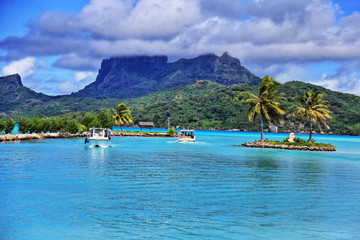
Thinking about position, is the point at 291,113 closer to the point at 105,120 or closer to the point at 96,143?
the point at 96,143

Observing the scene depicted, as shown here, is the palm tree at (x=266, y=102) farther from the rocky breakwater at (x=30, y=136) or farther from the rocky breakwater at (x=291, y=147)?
the rocky breakwater at (x=30, y=136)

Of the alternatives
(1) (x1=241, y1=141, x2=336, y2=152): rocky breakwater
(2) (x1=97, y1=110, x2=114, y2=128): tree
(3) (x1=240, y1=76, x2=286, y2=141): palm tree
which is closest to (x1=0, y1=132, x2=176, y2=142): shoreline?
(2) (x1=97, y1=110, x2=114, y2=128): tree

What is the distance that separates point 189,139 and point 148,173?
69.0 metres

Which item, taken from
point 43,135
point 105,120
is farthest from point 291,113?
point 105,120

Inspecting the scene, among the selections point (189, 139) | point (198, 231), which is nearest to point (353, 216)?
point (198, 231)

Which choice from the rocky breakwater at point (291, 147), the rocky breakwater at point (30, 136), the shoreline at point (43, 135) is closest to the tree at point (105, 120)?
the shoreline at point (43, 135)

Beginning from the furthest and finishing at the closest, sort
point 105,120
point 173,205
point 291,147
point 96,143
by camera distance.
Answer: point 105,120, point 291,147, point 96,143, point 173,205

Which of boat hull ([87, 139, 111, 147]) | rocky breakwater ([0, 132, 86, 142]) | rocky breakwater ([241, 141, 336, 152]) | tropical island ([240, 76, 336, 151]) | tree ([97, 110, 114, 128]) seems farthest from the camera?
tree ([97, 110, 114, 128])

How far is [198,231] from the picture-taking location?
15398 mm

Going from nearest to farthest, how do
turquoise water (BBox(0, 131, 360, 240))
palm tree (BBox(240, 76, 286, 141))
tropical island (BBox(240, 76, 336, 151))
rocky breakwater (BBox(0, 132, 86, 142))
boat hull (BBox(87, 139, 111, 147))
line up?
turquoise water (BBox(0, 131, 360, 240))
boat hull (BBox(87, 139, 111, 147))
tropical island (BBox(240, 76, 336, 151))
rocky breakwater (BBox(0, 132, 86, 142))
palm tree (BBox(240, 76, 286, 141))

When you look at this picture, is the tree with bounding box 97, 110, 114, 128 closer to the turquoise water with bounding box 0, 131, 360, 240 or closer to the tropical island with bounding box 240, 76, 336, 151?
the tropical island with bounding box 240, 76, 336, 151

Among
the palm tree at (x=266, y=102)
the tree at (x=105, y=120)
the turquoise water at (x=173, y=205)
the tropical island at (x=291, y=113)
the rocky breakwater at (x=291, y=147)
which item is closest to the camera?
the turquoise water at (x=173, y=205)

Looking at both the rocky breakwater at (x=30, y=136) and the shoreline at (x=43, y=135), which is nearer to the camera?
the rocky breakwater at (x=30, y=136)

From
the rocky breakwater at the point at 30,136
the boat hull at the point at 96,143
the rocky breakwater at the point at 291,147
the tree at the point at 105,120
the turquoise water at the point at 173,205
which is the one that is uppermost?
the tree at the point at 105,120
